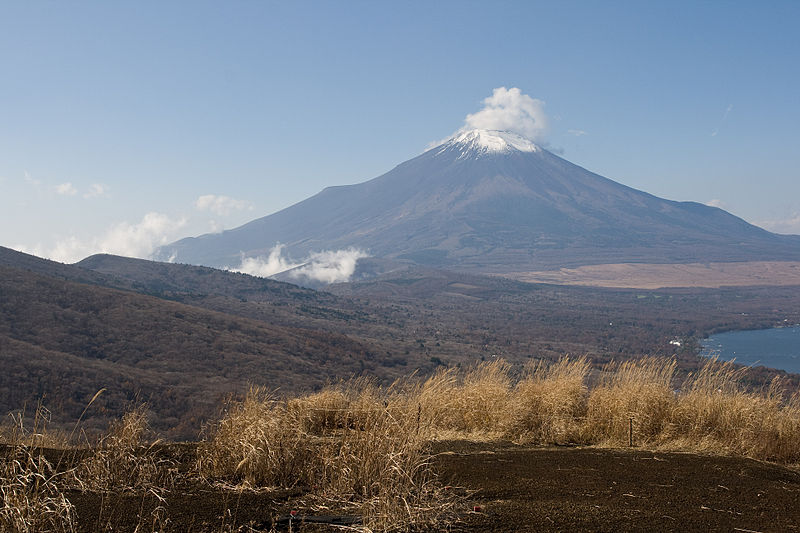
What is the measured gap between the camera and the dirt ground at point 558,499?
149 inches

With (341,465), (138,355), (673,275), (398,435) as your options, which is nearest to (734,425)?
(398,435)

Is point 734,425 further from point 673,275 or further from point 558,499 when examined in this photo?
point 673,275

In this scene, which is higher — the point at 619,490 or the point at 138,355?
the point at 619,490

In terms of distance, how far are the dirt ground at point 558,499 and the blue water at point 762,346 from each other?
48101 millimetres

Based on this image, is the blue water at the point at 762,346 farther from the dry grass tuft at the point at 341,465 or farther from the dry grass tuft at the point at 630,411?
the dry grass tuft at the point at 341,465

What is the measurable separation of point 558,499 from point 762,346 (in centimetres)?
7205

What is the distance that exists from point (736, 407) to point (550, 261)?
7023 inches

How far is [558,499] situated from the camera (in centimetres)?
→ 436

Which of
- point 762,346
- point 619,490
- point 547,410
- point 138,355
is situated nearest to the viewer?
point 619,490

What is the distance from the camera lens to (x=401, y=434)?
4.89 meters

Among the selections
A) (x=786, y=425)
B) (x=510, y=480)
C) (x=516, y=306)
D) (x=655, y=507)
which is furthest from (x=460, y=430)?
(x=516, y=306)

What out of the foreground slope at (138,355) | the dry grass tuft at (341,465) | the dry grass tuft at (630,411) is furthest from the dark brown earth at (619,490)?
the foreground slope at (138,355)

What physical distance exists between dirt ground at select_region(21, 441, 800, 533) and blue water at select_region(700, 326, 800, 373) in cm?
4810

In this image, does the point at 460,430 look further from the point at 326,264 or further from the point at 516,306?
the point at 326,264
